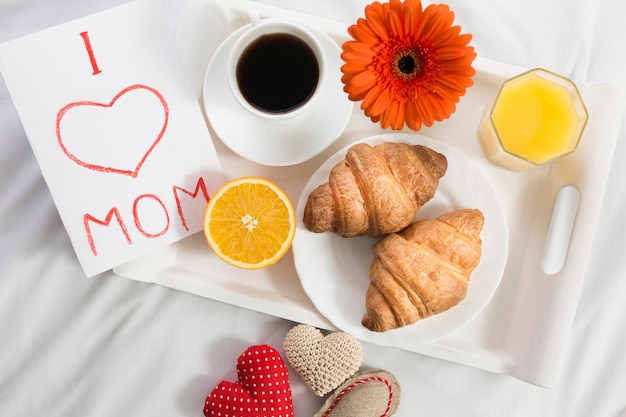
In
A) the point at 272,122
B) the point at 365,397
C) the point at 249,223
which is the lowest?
the point at 365,397

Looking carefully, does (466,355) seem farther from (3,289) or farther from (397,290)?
(3,289)

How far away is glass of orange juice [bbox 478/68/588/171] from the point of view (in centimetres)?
82

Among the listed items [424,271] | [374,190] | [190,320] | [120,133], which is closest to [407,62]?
[374,190]

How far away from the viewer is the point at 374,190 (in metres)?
0.77

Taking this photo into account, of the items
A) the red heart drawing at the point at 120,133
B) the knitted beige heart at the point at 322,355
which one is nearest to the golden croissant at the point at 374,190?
the knitted beige heart at the point at 322,355

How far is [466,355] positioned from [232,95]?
567 millimetres

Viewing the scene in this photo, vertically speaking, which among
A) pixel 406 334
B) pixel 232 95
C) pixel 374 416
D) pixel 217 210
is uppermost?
pixel 232 95

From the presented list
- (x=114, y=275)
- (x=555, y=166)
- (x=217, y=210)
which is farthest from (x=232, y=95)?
(x=555, y=166)

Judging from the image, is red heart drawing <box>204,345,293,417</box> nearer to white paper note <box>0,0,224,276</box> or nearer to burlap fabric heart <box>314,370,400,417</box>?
burlap fabric heart <box>314,370,400,417</box>

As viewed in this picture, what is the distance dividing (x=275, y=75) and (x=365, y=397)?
0.53m

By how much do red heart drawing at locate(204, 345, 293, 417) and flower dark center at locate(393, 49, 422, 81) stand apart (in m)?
0.49

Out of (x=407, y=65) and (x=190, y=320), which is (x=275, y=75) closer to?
(x=407, y=65)

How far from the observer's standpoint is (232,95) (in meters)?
0.84

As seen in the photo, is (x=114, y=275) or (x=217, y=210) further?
(x=114, y=275)
